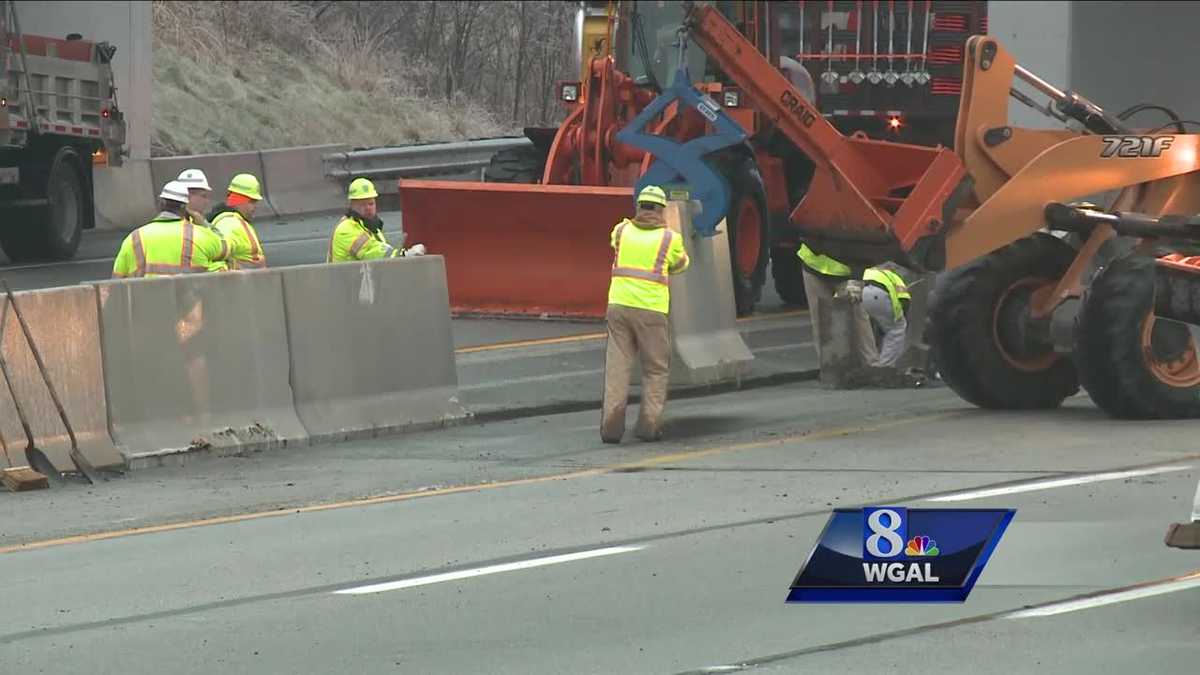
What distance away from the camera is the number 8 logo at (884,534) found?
710 cm

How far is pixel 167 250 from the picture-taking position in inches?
588

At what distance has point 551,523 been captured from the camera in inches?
454

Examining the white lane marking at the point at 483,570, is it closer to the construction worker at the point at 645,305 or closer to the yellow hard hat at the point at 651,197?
the construction worker at the point at 645,305

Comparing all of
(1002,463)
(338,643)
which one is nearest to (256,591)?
(338,643)

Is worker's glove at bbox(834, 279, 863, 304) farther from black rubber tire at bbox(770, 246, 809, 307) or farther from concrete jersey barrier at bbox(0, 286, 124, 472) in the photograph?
concrete jersey barrier at bbox(0, 286, 124, 472)

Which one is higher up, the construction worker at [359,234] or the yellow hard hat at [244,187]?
the yellow hard hat at [244,187]

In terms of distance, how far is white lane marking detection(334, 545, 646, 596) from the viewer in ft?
32.5

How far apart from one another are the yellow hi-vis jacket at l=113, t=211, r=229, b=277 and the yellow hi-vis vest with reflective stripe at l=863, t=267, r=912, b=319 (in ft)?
17.8

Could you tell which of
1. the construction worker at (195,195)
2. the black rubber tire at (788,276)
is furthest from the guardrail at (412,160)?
the construction worker at (195,195)

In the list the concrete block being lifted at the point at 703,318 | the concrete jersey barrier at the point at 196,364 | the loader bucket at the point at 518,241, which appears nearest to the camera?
the concrete jersey barrier at the point at 196,364

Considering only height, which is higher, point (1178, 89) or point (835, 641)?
point (1178, 89)

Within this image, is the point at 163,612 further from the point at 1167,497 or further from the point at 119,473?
the point at 1167,497

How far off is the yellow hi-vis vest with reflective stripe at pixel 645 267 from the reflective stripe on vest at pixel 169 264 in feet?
9.18

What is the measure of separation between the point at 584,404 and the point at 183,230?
11.1 feet
